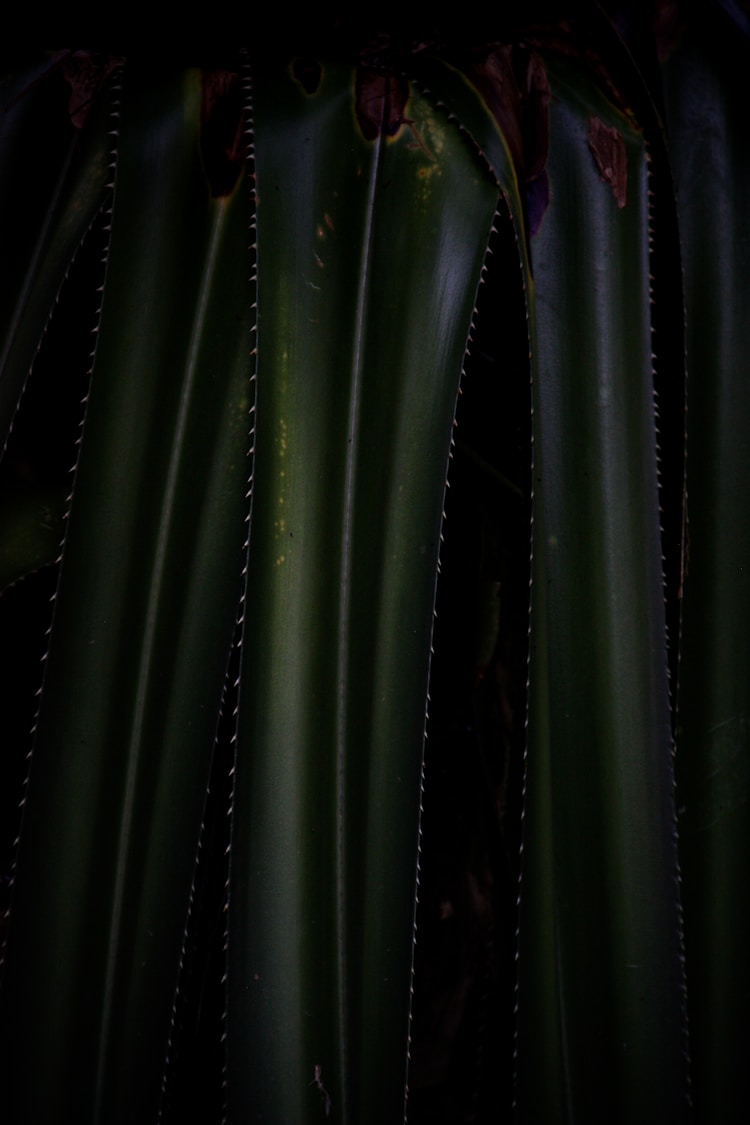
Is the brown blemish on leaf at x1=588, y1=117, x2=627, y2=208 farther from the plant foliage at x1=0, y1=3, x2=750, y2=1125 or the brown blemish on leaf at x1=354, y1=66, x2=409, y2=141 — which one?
the brown blemish on leaf at x1=354, y1=66, x2=409, y2=141

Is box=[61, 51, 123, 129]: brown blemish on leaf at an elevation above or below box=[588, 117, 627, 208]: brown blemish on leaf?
above

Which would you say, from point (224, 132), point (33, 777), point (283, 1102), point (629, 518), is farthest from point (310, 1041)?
point (224, 132)

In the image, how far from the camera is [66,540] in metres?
0.39

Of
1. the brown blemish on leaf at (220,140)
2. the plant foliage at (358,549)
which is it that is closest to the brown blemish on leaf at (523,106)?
the plant foliage at (358,549)

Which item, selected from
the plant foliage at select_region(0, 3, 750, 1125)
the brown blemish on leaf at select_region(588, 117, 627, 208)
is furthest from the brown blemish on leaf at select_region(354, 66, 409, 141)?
the brown blemish on leaf at select_region(588, 117, 627, 208)

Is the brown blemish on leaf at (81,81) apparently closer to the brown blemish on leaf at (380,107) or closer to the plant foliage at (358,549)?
the plant foliage at (358,549)

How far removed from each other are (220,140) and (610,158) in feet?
0.76

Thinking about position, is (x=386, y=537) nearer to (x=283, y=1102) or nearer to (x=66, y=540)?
(x=66, y=540)

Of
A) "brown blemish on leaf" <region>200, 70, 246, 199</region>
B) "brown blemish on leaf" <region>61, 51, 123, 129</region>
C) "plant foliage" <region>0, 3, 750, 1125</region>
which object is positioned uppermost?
"brown blemish on leaf" <region>61, 51, 123, 129</region>

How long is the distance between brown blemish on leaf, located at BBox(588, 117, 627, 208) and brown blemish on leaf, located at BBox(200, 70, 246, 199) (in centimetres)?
21

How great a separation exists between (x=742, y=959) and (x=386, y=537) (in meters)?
0.33

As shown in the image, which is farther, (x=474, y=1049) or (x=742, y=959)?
(x=474, y=1049)

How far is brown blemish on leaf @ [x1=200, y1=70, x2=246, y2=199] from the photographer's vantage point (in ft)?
1.38

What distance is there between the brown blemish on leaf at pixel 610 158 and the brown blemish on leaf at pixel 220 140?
209 millimetres
